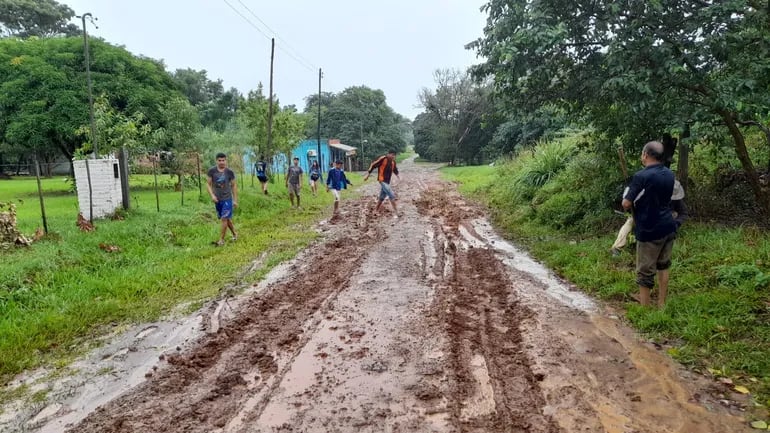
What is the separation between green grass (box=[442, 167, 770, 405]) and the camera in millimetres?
4158

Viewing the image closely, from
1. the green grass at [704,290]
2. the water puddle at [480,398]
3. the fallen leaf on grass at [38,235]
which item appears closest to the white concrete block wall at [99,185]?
the fallen leaf on grass at [38,235]

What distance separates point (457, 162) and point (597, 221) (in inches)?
1822

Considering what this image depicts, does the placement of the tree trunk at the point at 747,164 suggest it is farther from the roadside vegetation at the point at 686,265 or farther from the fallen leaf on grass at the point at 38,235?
the fallen leaf on grass at the point at 38,235

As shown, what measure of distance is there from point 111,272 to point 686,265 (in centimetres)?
787

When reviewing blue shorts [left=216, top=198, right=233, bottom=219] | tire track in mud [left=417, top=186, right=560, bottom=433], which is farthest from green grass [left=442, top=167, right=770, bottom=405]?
blue shorts [left=216, top=198, right=233, bottom=219]

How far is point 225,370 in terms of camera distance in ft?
13.3

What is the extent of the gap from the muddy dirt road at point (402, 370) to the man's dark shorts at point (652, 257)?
1.82 ft

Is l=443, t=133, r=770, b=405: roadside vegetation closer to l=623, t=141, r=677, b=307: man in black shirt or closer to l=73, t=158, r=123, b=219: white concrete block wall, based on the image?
l=623, t=141, r=677, b=307: man in black shirt

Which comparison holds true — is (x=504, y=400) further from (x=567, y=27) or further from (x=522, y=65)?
(x=567, y=27)

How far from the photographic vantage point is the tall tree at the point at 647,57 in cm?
626

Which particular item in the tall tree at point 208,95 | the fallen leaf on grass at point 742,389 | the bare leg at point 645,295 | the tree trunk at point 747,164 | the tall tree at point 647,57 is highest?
the tall tree at point 208,95

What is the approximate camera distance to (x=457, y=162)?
5516 cm

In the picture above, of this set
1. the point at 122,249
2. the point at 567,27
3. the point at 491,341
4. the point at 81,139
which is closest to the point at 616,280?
the point at 491,341

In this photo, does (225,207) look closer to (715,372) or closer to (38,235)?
(38,235)
